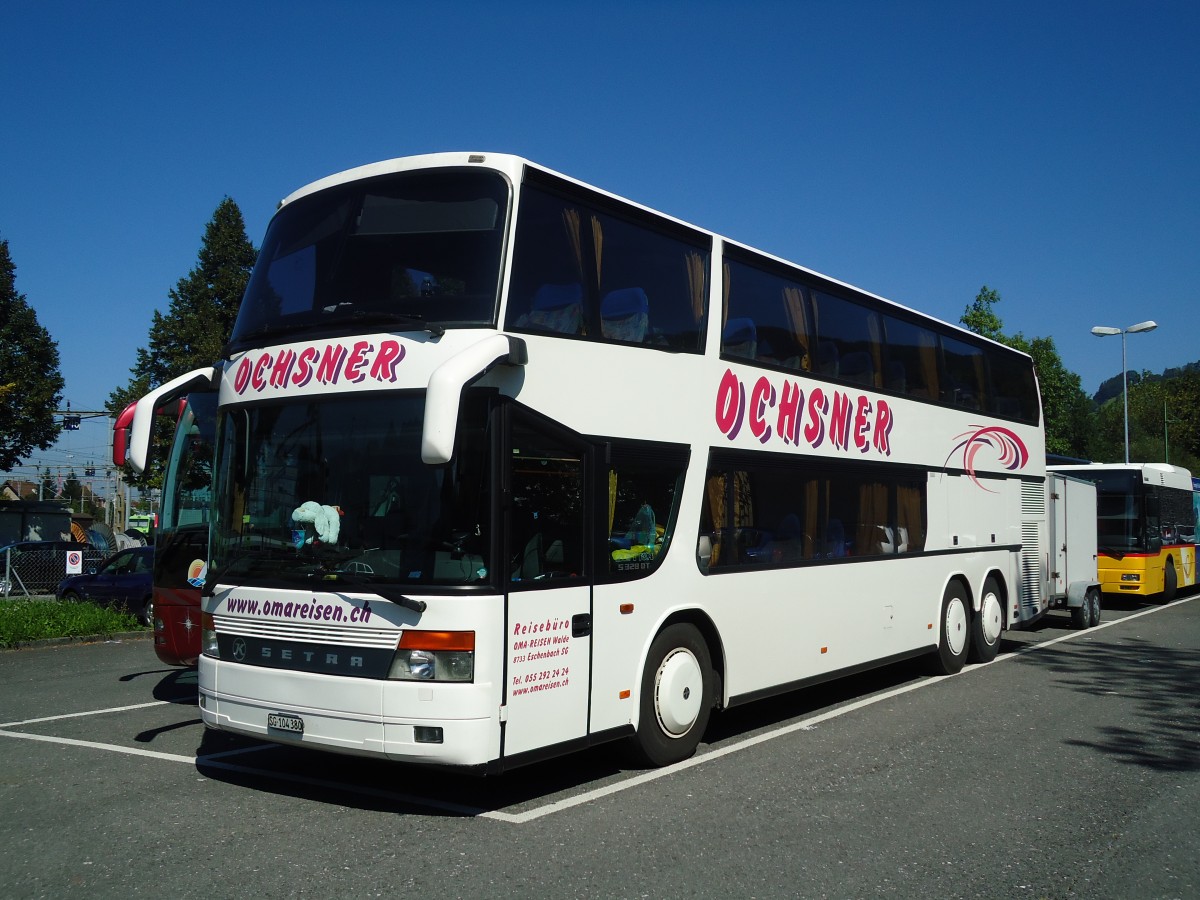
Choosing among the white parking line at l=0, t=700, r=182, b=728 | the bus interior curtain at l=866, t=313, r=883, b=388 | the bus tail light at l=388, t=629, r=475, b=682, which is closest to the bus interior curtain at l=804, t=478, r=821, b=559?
the bus interior curtain at l=866, t=313, r=883, b=388

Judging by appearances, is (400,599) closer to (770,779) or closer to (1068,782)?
(770,779)

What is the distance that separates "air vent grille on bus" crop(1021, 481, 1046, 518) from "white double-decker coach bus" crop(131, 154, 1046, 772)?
7.01 metres

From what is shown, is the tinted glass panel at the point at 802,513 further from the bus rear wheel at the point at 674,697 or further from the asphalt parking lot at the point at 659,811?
the asphalt parking lot at the point at 659,811

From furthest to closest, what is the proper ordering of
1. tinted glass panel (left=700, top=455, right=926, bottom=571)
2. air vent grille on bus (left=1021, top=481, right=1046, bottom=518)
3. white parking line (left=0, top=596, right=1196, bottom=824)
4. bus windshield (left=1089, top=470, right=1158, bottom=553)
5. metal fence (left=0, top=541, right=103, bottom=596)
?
metal fence (left=0, top=541, right=103, bottom=596)
bus windshield (left=1089, top=470, right=1158, bottom=553)
air vent grille on bus (left=1021, top=481, right=1046, bottom=518)
tinted glass panel (left=700, top=455, right=926, bottom=571)
white parking line (left=0, top=596, right=1196, bottom=824)

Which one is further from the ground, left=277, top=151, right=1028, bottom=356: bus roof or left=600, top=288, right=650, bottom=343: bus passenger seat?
left=277, top=151, right=1028, bottom=356: bus roof

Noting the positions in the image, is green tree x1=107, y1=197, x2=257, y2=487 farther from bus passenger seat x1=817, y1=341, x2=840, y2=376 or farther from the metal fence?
bus passenger seat x1=817, y1=341, x2=840, y2=376

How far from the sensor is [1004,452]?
14.8m

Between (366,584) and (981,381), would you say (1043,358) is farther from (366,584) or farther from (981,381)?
(366,584)

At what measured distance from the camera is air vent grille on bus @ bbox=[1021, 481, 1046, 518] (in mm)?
15375

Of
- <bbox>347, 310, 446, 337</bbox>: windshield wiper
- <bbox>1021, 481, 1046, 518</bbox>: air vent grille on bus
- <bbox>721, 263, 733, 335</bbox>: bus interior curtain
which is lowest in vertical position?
<bbox>1021, 481, 1046, 518</bbox>: air vent grille on bus

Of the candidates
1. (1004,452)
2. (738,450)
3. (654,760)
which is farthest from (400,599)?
(1004,452)

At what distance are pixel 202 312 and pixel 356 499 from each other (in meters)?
46.8

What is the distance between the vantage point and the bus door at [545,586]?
6609 mm

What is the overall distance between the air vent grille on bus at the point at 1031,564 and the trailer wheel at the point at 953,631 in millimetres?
2052
